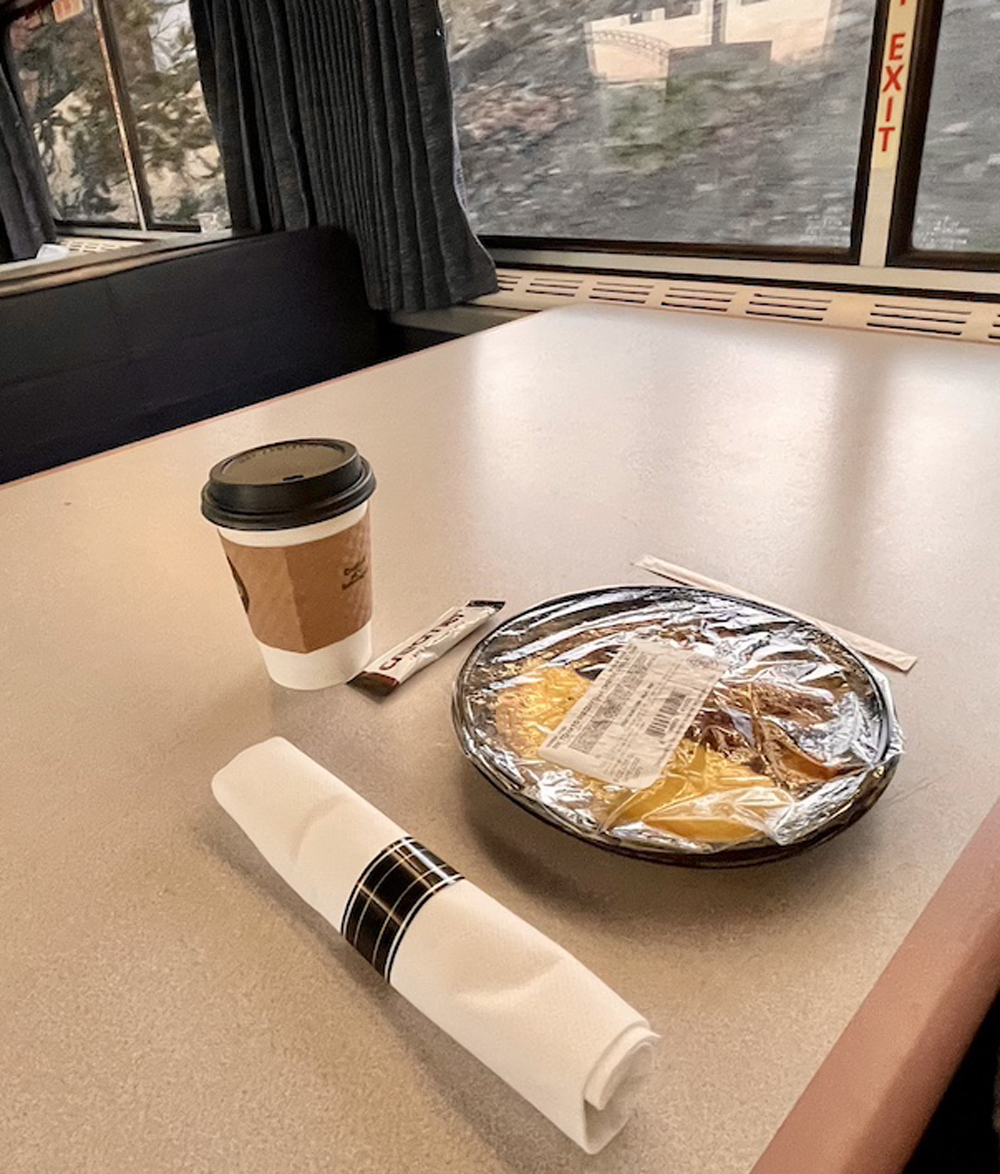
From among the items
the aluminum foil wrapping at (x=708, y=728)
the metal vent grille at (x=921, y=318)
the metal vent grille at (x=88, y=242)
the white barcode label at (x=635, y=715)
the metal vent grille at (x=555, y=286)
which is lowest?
the metal vent grille at (x=88, y=242)

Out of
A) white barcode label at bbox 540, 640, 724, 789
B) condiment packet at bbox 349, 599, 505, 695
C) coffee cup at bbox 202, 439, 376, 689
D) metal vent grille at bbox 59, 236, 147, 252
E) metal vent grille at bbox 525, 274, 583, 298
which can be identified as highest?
coffee cup at bbox 202, 439, 376, 689

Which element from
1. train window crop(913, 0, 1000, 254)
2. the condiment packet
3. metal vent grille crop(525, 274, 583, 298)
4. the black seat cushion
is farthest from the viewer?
metal vent grille crop(525, 274, 583, 298)

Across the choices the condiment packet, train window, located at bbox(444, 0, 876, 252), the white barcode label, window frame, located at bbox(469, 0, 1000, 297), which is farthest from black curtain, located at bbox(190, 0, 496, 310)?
the white barcode label

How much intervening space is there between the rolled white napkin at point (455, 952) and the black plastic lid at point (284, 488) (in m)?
0.15

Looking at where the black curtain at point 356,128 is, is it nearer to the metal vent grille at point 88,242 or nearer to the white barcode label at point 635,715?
the metal vent grille at point 88,242

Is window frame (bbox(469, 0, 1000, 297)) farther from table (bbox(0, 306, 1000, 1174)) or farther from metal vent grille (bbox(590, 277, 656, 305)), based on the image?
table (bbox(0, 306, 1000, 1174))

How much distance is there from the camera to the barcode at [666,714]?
54 centimetres

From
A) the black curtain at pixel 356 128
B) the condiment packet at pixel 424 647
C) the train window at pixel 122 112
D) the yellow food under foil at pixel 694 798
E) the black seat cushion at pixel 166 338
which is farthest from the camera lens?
the train window at pixel 122 112

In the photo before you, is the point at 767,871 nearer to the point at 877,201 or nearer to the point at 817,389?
the point at 817,389

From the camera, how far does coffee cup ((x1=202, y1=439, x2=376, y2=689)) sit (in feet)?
1.83

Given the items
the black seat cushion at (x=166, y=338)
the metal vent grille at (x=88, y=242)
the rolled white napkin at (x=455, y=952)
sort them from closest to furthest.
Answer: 1. the rolled white napkin at (x=455, y=952)
2. the black seat cushion at (x=166, y=338)
3. the metal vent grille at (x=88, y=242)

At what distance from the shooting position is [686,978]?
0.44 metres

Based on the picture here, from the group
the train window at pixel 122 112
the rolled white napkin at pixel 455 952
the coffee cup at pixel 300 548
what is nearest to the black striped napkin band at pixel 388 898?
the rolled white napkin at pixel 455 952

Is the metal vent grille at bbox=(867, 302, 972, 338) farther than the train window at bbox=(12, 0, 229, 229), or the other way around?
the train window at bbox=(12, 0, 229, 229)
